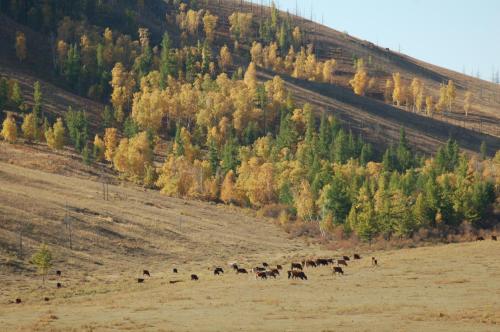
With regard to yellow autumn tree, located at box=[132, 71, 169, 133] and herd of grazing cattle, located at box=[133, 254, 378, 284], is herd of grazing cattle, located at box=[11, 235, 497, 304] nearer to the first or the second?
herd of grazing cattle, located at box=[133, 254, 378, 284]

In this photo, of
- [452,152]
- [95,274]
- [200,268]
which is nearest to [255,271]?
[200,268]

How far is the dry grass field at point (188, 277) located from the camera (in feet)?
119

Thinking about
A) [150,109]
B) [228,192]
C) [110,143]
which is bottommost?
[228,192]

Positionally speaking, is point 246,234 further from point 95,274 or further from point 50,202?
point 95,274

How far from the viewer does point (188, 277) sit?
6188 cm

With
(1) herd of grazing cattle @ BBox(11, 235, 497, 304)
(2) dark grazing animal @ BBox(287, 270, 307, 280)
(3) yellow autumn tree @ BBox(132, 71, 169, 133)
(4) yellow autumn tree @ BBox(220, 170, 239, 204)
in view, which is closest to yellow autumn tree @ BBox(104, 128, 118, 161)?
(3) yellow autumn tree @ BBox(132, 71, 169, 133)

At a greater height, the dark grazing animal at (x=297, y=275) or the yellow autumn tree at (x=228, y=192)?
the dark grazing animal at (x=297, y=275)

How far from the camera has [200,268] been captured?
7119 cm

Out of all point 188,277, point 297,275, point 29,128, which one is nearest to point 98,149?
point 29,128

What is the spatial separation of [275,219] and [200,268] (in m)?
51.6

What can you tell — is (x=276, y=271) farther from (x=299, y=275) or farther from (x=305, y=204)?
(x=305, y=204)

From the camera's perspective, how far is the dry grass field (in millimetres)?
36188

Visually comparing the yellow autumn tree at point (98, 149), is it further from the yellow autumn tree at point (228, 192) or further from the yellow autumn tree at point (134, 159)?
the yellow autumn tree at point (228, 192)

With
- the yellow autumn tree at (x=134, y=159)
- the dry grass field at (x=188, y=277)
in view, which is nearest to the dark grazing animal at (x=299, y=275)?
the dry grass field at (x=188, y=277)
